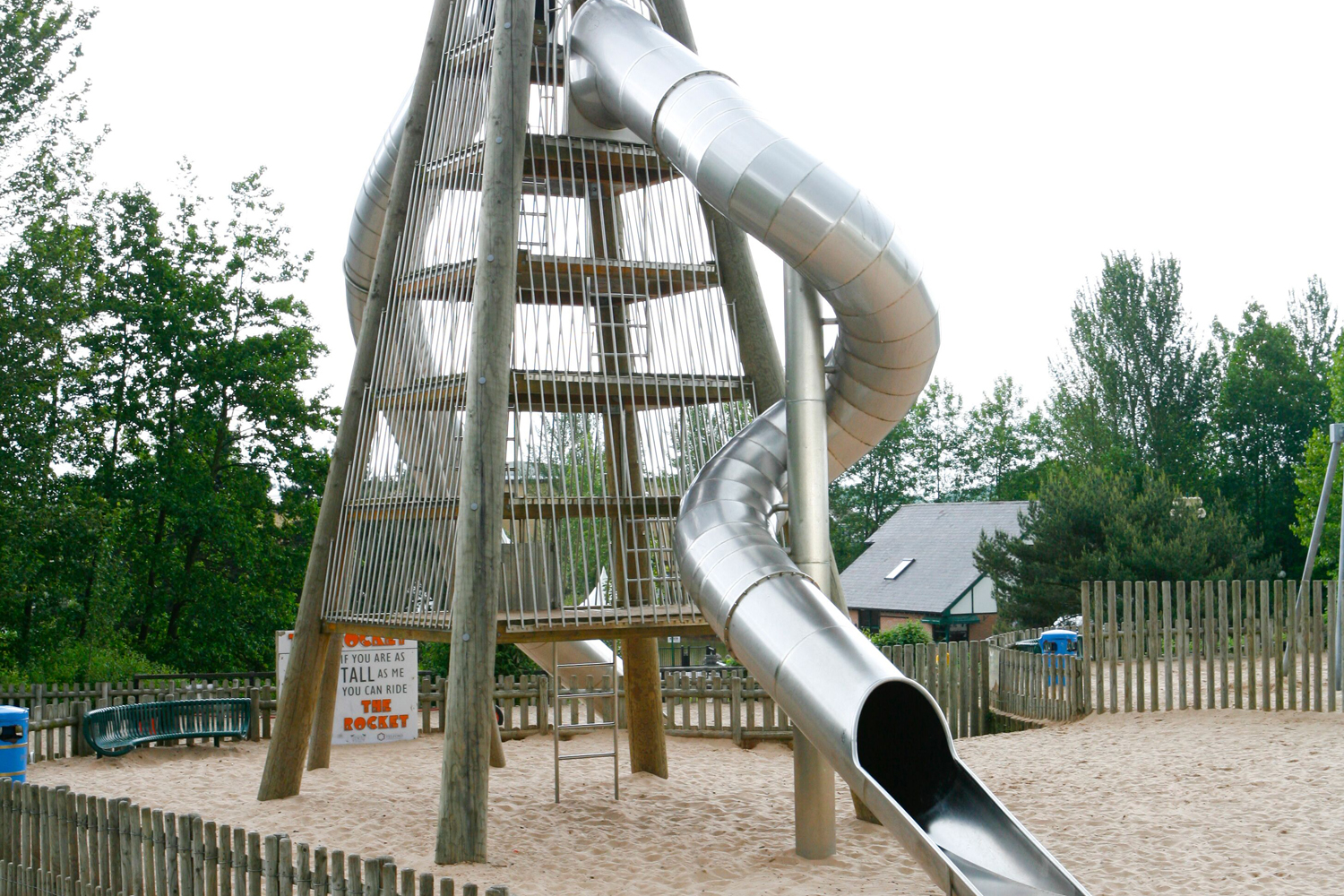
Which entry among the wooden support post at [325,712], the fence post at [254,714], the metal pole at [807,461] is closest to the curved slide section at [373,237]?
the wooden support post at [325,712]

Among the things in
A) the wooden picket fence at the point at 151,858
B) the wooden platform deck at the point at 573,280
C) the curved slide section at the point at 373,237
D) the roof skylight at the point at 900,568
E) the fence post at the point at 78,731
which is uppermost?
the curved slide section at the point at 373,237

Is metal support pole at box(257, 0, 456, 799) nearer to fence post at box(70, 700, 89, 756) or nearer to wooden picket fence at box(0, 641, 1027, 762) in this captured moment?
wooden picket fence at box(0, 641, 1027, 762)

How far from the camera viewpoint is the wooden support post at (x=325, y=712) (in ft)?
37.2

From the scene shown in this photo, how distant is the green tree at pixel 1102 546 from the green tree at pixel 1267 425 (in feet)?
42.7

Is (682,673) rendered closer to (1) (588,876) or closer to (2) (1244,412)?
(1) (588,876)

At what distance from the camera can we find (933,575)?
137 feet

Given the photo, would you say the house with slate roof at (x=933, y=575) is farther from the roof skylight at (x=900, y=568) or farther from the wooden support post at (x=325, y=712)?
the wooden support post at (x=325, y=712)

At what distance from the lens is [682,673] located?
670 inches

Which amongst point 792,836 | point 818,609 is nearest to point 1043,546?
point 792,836

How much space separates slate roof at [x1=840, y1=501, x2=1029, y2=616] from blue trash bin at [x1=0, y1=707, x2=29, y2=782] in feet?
106

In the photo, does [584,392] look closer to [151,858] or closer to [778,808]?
[778,808]

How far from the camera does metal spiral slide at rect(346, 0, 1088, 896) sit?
6664mm

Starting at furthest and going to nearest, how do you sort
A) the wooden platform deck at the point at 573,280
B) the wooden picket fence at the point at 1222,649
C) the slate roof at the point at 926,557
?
1. the slate roof at the point at 926,557
2. the wooden picket fence at the point at 1222,649
3. the wooden platform deck at the point at 573,280

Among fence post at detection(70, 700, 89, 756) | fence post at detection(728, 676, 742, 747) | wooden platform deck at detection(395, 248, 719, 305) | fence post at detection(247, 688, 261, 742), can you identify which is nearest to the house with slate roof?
fence post at detection(728, 676, 742, 747)
